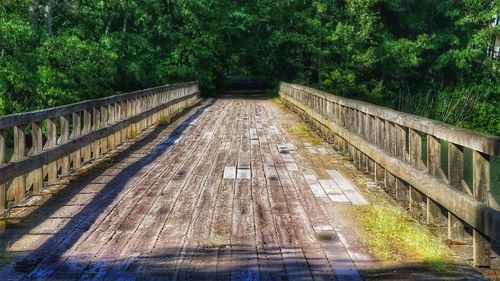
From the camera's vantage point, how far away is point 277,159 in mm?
10602

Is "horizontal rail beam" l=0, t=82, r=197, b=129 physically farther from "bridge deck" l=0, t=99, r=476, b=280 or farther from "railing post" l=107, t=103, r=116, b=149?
"bridge deck" l=0, t=99, r=476, b=280

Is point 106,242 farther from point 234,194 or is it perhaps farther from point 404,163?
point 404,163

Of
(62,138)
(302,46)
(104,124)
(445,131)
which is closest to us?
(445,131)

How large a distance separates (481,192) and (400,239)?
0.97 meters

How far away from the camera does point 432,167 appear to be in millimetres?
5773

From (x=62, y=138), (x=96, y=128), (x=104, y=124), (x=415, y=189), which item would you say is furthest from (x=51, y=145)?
(x=415, y=189)

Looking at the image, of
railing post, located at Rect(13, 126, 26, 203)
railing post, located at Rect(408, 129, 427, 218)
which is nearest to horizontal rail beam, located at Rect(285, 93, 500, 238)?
railing post, located at Rect(408, 129, 427, 218)

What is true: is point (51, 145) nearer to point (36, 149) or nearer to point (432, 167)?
point (36, 149)

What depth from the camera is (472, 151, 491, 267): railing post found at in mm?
4547

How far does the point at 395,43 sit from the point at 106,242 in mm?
34029

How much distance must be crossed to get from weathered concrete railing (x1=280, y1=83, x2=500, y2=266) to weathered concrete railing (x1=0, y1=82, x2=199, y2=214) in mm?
4207

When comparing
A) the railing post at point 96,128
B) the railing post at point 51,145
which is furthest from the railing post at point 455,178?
the railing post at point 96,128

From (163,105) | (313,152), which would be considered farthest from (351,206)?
(163,105)

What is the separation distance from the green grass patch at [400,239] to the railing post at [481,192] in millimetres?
247
